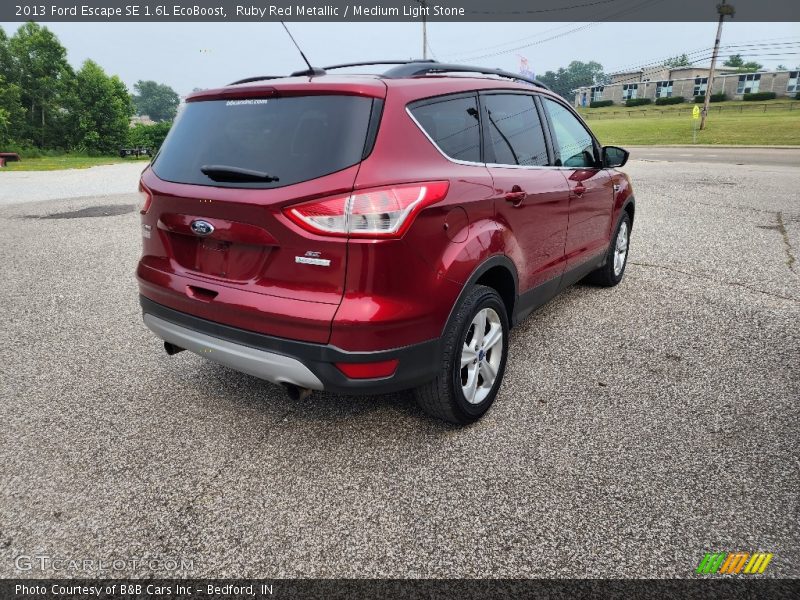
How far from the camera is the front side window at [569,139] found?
399 cm

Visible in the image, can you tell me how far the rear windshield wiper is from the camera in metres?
2.44

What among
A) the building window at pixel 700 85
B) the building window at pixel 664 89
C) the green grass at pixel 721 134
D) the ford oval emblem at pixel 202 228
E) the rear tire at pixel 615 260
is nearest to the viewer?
the ford oval emblem at pixel 202 228

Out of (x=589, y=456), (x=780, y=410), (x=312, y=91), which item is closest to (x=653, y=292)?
(x=780, y=410)

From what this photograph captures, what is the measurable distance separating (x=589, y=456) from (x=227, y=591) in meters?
1.77

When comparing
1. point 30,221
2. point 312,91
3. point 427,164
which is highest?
point 312,91

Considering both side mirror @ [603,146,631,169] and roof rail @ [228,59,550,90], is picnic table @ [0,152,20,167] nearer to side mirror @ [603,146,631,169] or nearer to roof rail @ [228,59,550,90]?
roof rail @ [228,59,550,90]

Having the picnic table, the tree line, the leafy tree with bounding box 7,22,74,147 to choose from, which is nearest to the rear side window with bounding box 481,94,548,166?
the picnic table

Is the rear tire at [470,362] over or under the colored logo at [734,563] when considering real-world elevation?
over

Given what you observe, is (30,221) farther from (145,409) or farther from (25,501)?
(25,501)

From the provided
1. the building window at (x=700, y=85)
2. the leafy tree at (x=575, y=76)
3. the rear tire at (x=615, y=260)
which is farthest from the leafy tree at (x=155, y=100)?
the rear tire at (x=615, y=260)

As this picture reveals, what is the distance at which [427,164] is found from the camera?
2535mm

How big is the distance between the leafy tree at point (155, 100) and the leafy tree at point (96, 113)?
114 metres
